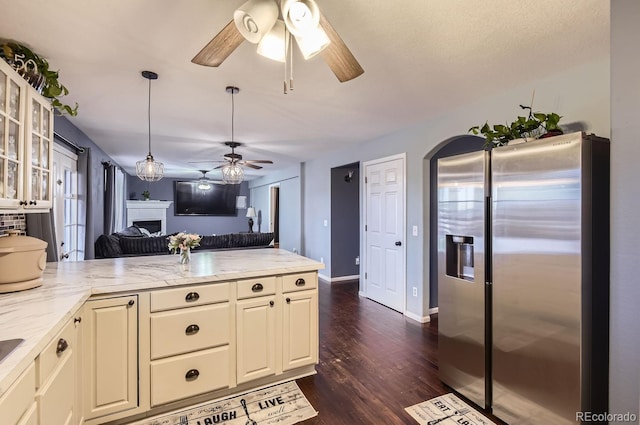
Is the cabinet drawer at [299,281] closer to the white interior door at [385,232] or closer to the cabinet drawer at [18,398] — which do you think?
the cabinet drawer at [18,398]

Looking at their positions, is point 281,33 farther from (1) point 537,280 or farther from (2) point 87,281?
(1) point 537,280

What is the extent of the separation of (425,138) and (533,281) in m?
2.22

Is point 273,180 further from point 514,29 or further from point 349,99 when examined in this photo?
point 514,29

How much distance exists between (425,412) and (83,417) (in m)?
2.10

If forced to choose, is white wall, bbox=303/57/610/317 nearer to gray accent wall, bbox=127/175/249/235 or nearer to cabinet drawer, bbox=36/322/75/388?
cabinet drawer, bbox=36/322/75/388

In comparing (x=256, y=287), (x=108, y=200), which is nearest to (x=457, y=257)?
(x=256, y=287)

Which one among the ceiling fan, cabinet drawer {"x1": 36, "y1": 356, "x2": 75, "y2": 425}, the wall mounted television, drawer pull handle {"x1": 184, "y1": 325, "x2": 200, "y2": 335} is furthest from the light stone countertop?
the wall mounted television

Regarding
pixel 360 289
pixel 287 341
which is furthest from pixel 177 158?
pixel 287 341

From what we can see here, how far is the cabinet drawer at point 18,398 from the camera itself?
90 cm

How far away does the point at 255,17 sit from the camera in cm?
129

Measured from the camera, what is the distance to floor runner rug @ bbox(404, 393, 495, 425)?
6.44 ft

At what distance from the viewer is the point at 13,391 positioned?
0.95 m

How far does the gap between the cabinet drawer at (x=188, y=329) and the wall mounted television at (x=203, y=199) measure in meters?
7.57

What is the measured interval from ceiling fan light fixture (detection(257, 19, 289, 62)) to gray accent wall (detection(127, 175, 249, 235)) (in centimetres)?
866
